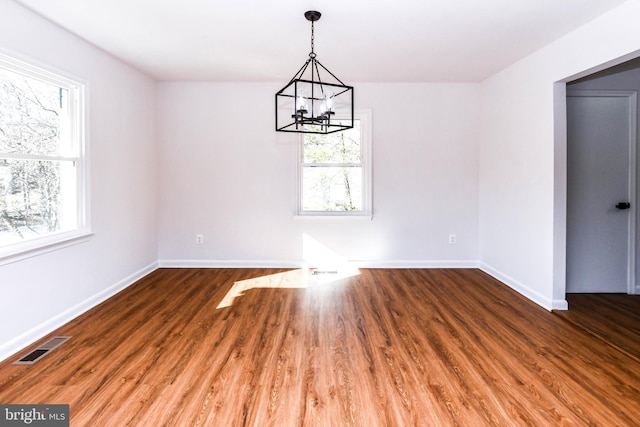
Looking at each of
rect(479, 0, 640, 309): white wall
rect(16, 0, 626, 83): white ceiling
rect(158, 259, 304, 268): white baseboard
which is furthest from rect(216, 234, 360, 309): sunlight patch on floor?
rect(16, 0, 626, 83): white ceiling

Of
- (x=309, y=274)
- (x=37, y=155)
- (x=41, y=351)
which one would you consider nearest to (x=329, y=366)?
(x=41, y=351)

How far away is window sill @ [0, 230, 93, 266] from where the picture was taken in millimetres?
2492

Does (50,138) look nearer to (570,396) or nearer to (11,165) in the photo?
(11,165)

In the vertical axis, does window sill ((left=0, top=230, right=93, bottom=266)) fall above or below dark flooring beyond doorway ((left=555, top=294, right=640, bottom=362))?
above

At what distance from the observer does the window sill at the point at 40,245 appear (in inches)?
98.1

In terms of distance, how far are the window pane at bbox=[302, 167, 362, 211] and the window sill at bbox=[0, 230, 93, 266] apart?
8.60ft

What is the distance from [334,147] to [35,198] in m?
3.33

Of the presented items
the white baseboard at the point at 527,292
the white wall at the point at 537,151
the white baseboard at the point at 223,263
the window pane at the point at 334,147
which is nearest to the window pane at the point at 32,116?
the white baseboard at the point at 223,263

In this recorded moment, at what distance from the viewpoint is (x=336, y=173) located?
16.2ft

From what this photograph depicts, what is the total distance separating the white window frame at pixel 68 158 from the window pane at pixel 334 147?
2.58 metres

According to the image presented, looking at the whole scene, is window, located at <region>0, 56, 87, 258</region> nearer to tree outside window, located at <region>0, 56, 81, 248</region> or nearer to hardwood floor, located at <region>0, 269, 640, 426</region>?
tree outside window, located at <region>0, 56, 81, 248</region>

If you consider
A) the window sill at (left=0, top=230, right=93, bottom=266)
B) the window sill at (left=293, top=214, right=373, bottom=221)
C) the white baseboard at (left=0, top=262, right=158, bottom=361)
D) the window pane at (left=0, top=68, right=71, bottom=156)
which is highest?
the window pane at (left=0, top=68, right=71, bottom=156)

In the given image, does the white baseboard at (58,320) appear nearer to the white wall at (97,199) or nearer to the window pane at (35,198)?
the white wall at (97,199)

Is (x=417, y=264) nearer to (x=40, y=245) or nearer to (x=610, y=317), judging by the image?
(x=610, y=317)
